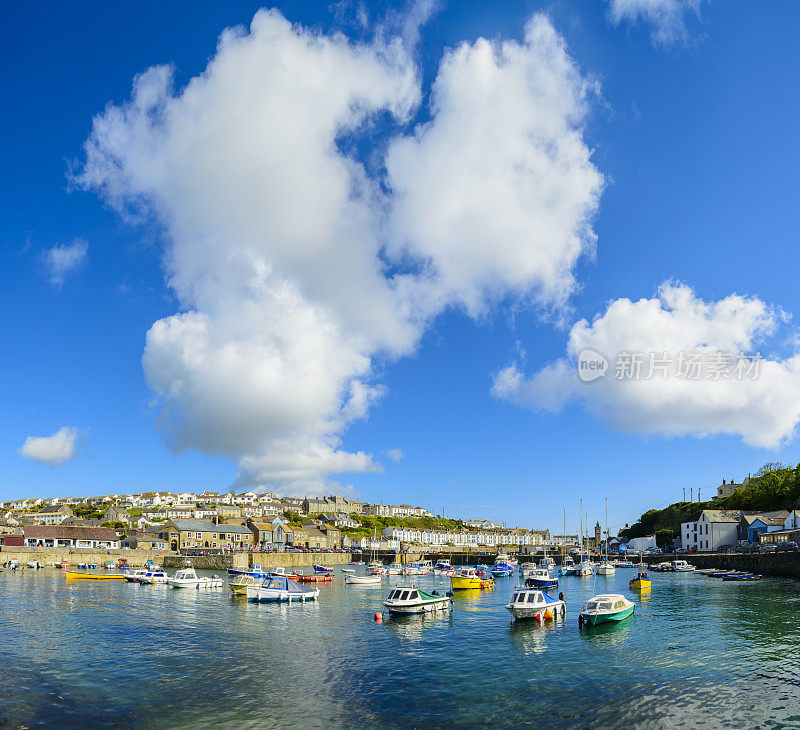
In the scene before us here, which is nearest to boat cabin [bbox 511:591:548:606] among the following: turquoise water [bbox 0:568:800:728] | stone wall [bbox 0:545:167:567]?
turquoise water [bbox 0:568:800:728]

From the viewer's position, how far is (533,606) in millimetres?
42906

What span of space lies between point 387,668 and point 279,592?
3064 centimetres

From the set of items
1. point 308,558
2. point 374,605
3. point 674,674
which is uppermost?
point 674,674

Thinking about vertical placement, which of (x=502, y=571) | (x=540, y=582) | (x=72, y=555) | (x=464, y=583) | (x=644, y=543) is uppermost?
(x=540, y=582)

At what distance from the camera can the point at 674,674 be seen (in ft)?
90.7

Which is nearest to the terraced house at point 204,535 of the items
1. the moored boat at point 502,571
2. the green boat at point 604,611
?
the moored boat at point 502,571

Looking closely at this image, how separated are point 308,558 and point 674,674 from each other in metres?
107

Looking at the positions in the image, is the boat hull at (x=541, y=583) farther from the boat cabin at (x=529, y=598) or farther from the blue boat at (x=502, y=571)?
the blue boat at (x=502, y=571)

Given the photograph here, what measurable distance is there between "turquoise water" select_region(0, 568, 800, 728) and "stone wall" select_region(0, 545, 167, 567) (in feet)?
200

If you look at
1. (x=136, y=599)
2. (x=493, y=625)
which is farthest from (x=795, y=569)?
(x=136, y=599)

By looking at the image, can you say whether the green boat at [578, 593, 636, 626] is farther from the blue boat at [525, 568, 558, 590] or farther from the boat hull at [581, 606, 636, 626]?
the blue boat at [525, 568, 558, 590]

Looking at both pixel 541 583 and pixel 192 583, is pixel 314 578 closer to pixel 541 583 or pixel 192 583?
pixel 192 583

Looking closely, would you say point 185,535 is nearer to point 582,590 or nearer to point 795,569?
point 582,590

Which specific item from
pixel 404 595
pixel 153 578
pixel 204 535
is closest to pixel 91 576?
pixel 153 578
